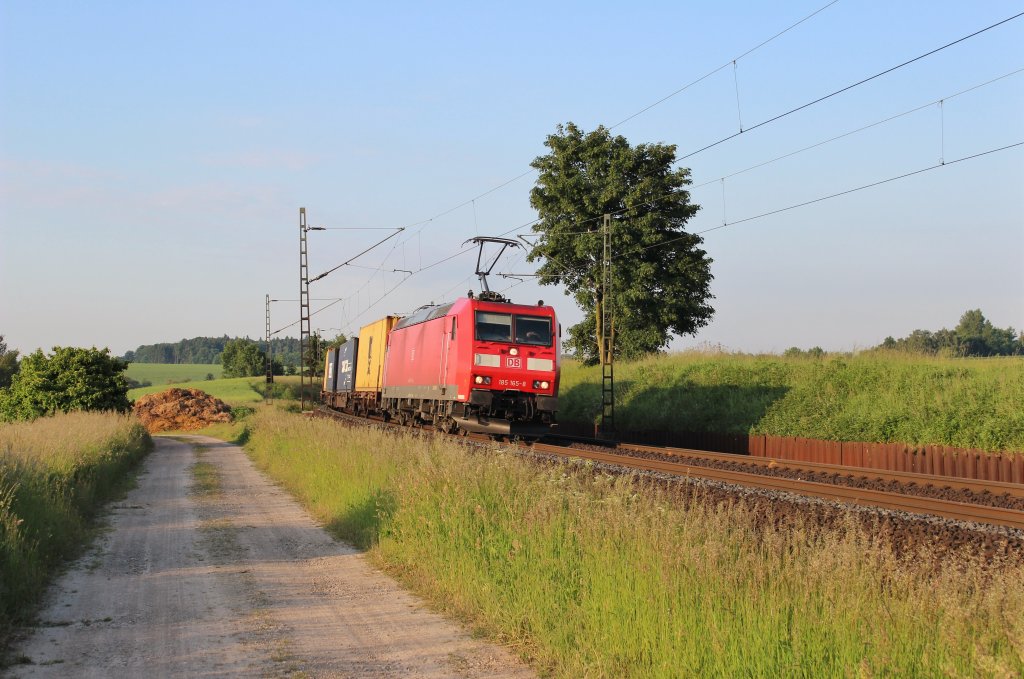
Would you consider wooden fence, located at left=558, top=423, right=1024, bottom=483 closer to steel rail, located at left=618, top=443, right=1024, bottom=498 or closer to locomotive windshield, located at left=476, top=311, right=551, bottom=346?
steel rail, located at left=618, top=443, right=1024, bottom=498

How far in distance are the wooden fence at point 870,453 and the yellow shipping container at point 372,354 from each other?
11.5 meters

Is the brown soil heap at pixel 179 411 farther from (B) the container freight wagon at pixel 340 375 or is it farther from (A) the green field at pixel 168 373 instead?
(A) the green field at pixel 168 373

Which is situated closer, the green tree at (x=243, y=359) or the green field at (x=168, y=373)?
the green field at (x=168, y=373)

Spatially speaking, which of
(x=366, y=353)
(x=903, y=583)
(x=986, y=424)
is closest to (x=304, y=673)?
(x=903, y=583)

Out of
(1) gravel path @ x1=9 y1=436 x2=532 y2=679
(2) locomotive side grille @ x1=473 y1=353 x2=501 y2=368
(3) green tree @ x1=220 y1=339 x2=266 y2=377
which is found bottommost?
(1) gravel path @ x1=9 y1=436 x2=532 y2=679

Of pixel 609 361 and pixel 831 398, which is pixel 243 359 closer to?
pixel 609 361

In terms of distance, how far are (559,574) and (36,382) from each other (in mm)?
34926

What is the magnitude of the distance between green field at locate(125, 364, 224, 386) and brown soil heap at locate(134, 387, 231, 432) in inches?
3418

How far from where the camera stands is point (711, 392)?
93.9ft

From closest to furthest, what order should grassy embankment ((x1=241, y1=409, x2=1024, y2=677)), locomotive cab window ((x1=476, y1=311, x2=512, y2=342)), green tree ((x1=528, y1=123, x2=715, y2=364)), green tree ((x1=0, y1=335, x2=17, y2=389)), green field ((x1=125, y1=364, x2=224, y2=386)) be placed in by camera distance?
grassy embankment ((x1=241, y1=409, x2=1024, y2=677)), locomotive cab window ((x1=476, y1=311, x2=512, y2=342)), green tree ((x1=528, y1=123, x2=715, y2=364)), green tree ((x1=0, y1=335, x2=17, y2=389)), green field ((x1=125, y1=364, x2=224, y2=386))

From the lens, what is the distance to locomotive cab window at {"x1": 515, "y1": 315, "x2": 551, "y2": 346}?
22703 millimetres

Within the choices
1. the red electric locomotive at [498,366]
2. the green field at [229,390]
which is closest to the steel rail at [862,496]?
the red electric locomotive at [498,366]

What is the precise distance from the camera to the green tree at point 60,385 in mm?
35688

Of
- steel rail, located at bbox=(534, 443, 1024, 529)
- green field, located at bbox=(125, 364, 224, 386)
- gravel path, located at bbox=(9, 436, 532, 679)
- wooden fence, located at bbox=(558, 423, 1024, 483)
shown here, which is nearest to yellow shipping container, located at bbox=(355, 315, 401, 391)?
wooden fence, located at bbox=(558, 423, 1024, 483)
